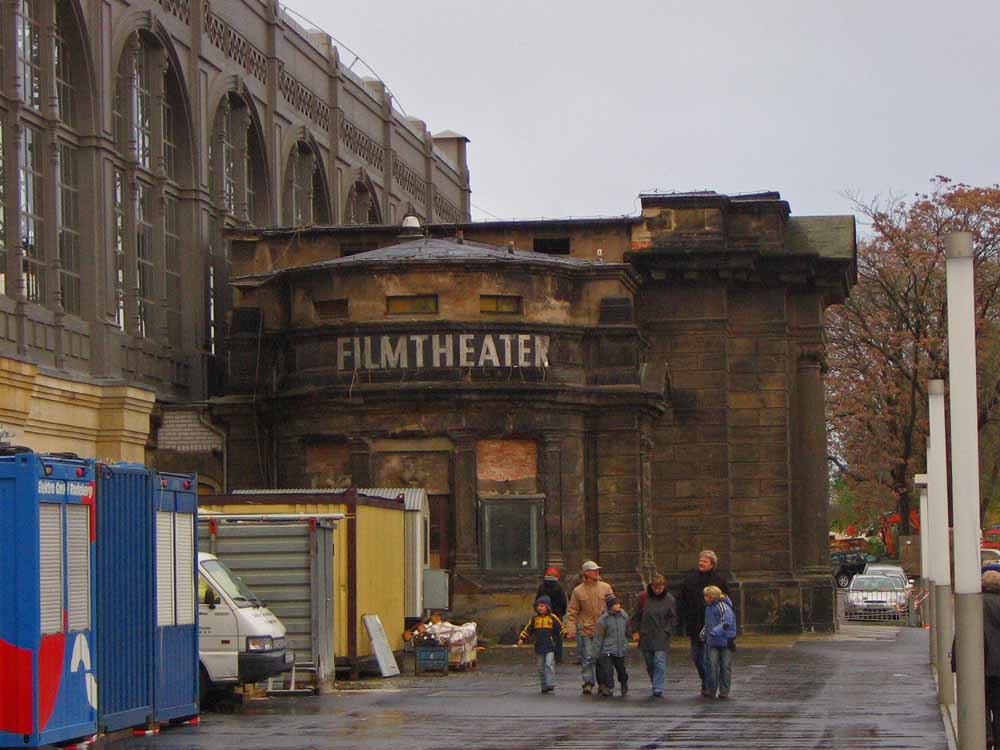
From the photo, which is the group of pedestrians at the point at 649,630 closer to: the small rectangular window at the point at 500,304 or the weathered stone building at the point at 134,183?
the weathered stone building at the point at 134,183

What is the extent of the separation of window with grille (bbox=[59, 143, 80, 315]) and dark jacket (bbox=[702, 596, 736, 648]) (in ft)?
54.0

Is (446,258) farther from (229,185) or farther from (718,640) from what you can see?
(718,640)

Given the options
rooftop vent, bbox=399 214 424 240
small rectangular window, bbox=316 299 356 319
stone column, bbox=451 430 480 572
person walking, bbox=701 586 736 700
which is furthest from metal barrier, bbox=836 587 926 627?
person walking, bbox=701 586 736 700

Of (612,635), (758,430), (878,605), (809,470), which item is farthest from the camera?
(878,605)

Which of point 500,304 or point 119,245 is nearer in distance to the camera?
point 119,245

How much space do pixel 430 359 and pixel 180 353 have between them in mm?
6452

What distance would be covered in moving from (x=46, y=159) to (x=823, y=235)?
20.1 metres

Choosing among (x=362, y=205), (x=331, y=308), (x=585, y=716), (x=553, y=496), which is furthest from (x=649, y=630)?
(x=362, y=205)

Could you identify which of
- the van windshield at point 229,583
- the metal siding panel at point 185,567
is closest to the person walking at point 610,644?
the van windshield at point 229,583

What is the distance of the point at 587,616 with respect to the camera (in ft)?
91.2

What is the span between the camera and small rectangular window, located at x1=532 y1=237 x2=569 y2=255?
158 ft

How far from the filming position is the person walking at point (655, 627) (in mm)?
26844

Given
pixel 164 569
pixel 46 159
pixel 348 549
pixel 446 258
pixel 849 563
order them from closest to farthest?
pixel 164 569
pixel 348 549
pixel 46 159
pixel 446 258
pixel 849 563

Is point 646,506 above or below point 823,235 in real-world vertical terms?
below
